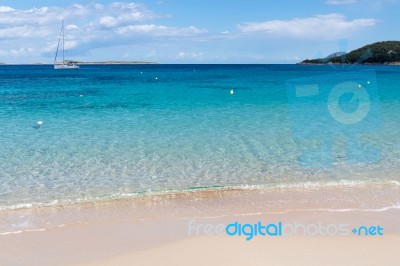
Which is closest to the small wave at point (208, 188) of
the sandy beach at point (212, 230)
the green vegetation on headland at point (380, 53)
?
the sandy beach at point (212, 230)

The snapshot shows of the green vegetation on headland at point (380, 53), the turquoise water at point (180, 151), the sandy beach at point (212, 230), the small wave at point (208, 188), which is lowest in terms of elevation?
the sandy beach at point (212, 230)

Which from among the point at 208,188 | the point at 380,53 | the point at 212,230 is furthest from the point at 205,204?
the point at 380,53

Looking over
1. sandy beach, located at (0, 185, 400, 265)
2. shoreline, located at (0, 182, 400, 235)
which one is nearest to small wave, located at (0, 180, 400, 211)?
shoreline, located at (0, 182, 400, 235)

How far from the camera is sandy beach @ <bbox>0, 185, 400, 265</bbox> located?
5.77m

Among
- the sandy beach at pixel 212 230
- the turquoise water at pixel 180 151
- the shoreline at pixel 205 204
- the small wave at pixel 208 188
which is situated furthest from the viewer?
the turquoise water at pixel 180 151

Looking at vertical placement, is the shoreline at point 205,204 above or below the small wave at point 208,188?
below

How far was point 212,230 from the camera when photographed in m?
6.71

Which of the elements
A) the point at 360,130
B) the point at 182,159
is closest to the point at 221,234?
the point at 182,159

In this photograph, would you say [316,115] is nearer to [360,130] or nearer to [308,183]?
[360,130]

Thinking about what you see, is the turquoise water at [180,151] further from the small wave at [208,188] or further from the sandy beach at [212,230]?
the sandy beach at [212,230]

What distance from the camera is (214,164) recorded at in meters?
11.0

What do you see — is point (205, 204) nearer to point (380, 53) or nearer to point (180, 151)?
point (180, 151)

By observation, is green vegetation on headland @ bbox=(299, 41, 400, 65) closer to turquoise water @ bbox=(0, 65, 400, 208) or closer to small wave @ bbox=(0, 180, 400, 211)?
turquoise water @ bbox=(0, 65, 400, 208)

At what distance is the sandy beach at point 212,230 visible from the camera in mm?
5766
